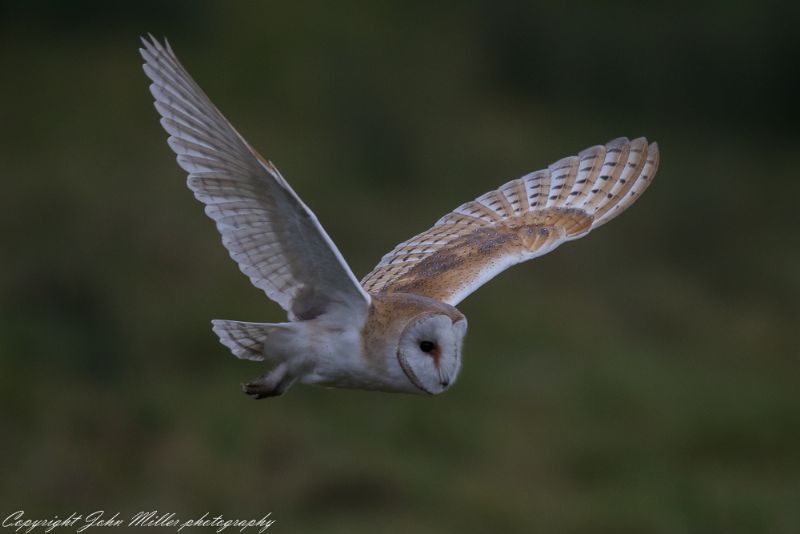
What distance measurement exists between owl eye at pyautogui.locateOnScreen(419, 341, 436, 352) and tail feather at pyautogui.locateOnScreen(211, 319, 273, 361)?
592mm

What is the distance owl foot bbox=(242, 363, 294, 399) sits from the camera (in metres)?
5.39

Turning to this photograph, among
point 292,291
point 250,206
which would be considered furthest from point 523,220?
point 250,206

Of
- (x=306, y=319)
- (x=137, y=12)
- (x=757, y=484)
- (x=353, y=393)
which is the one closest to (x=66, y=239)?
(x=353, y=393)

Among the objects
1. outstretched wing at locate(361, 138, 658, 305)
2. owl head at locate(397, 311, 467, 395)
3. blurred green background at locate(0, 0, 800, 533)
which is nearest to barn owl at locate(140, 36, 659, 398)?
owl head at locate(397, 311, 467, 395)

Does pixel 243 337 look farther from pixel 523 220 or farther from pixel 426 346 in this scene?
pixel 523 220

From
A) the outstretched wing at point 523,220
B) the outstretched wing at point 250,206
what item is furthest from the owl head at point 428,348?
the outstretched wing at point 523,220

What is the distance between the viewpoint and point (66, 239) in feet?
42.0

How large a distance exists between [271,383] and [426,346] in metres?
0.59

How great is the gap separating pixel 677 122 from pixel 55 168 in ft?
25.0

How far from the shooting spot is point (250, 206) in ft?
17.2

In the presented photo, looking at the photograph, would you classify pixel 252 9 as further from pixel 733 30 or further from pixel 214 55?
pixel 733 30

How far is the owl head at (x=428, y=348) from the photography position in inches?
204

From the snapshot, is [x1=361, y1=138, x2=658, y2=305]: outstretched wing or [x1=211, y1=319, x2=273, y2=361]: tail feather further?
[x1=361, y1=138, x2=658, y2=305]: outstretched wing

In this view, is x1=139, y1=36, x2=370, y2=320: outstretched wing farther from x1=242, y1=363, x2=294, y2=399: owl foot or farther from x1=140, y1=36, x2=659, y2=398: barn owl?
x1=242, y1=363, x2=294, y2=399: owl foot
